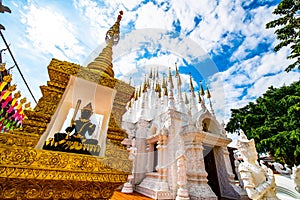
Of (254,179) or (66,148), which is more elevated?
(66,148)

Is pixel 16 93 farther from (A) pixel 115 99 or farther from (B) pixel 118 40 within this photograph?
(A) pixel 115 99

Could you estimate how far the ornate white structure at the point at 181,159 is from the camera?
5.69m

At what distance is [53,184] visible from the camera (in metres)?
1.16

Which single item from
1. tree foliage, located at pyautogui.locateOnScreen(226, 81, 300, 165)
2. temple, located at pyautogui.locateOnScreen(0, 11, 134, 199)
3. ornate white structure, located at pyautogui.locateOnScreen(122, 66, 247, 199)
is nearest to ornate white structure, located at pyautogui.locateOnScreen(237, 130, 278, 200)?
temple, located at pyautogui.locateOnScreen(0, 11, 134, 199)

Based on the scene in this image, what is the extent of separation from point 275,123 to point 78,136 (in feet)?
38.9

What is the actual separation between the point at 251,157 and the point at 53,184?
309cm

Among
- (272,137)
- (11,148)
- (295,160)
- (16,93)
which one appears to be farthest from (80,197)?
(295,160)

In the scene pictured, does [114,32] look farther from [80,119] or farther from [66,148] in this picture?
[66,148]

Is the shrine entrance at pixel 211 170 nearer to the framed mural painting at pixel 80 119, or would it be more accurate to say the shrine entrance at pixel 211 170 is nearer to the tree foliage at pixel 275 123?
the tree foliage at pixel 275 123

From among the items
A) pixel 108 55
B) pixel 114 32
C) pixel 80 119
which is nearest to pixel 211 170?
pixel 80 119

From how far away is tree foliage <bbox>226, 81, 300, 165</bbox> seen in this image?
25.7 feet

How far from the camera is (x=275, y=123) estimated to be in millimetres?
9016

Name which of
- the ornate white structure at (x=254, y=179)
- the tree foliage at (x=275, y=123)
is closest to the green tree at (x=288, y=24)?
the tree foliage at (x=275, y=123)

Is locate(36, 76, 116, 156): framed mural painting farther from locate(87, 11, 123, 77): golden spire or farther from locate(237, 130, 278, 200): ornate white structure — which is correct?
locate(237, 130, 278, 200): ornate white structure
